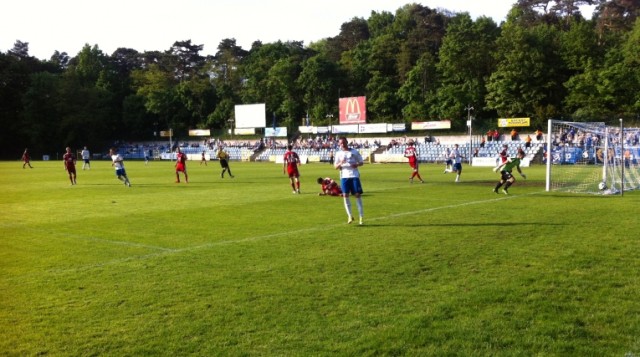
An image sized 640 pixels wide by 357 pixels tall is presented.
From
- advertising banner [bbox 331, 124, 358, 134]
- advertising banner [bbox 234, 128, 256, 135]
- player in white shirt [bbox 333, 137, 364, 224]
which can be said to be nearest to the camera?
player in white shirt [bbox 333, 137, 364, 224]

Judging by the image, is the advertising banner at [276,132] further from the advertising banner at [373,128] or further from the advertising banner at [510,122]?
Answer: the advertising banner at [510,122]

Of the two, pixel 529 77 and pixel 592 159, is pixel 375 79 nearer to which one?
pixel 529 77

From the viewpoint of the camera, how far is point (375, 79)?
254ft

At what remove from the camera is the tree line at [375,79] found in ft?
196

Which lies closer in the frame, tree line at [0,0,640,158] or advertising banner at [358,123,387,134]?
tree line at [0,0,640,158]

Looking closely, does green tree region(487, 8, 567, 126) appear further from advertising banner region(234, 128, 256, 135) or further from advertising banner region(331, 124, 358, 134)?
advertising banner region(234, 128, 256, 135)

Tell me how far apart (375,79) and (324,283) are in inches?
2844

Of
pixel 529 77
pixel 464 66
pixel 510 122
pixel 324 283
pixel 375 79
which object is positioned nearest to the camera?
pixel 324 283

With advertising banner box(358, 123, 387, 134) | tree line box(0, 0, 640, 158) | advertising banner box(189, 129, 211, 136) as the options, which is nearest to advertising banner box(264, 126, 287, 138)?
tree line box(0, 0, 640, 158)

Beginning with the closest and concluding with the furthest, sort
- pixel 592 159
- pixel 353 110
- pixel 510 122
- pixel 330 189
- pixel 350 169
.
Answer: pixel 350 169 → pixel 330 189 → pixel 592 159 → pixel 510 122 → pixel 353 110

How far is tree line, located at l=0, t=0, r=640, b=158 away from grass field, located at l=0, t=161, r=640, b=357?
39.8 metres

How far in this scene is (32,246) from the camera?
35.5 ft

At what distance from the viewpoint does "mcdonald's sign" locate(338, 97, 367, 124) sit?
6159 centimetres

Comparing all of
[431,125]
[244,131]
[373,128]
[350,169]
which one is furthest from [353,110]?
[350,169]
